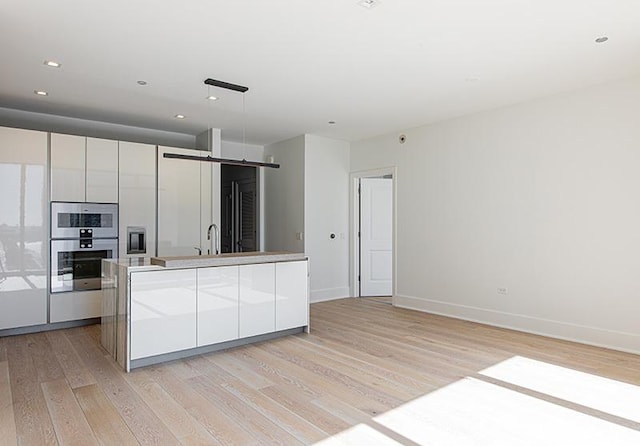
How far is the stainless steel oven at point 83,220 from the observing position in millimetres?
4918

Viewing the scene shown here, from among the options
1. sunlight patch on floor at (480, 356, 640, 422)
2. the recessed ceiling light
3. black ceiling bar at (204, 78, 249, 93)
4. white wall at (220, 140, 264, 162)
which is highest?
the recessed ceiling light

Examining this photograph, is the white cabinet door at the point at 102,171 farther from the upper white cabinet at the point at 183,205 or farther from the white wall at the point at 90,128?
the white wall at the point at 90,128

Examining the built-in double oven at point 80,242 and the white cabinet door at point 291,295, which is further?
the built-in double oven at point 80,242

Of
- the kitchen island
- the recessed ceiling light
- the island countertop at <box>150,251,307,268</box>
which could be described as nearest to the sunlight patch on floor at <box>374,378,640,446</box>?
the kitchen island

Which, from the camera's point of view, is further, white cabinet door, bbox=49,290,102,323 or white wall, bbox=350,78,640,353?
white cabinet door, bbox=49,290,102,323

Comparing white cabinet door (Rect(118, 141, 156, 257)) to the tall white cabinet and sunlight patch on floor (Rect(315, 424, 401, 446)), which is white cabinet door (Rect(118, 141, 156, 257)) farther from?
sunlight patch on floor (Rect(315, 424, 401, 446))

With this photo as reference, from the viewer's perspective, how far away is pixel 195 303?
379 cm

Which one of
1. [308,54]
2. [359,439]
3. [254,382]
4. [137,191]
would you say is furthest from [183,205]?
[359,439]

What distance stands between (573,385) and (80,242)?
5.35 meters

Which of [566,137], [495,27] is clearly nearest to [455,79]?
[495,27]

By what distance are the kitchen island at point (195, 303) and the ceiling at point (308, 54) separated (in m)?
1.81

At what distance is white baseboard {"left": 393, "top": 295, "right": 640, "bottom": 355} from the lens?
4014 mm

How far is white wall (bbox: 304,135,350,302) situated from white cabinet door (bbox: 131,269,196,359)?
306 centimetres

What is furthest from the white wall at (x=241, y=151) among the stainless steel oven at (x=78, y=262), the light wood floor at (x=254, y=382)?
the light wood floor at (x=254, y=382)
